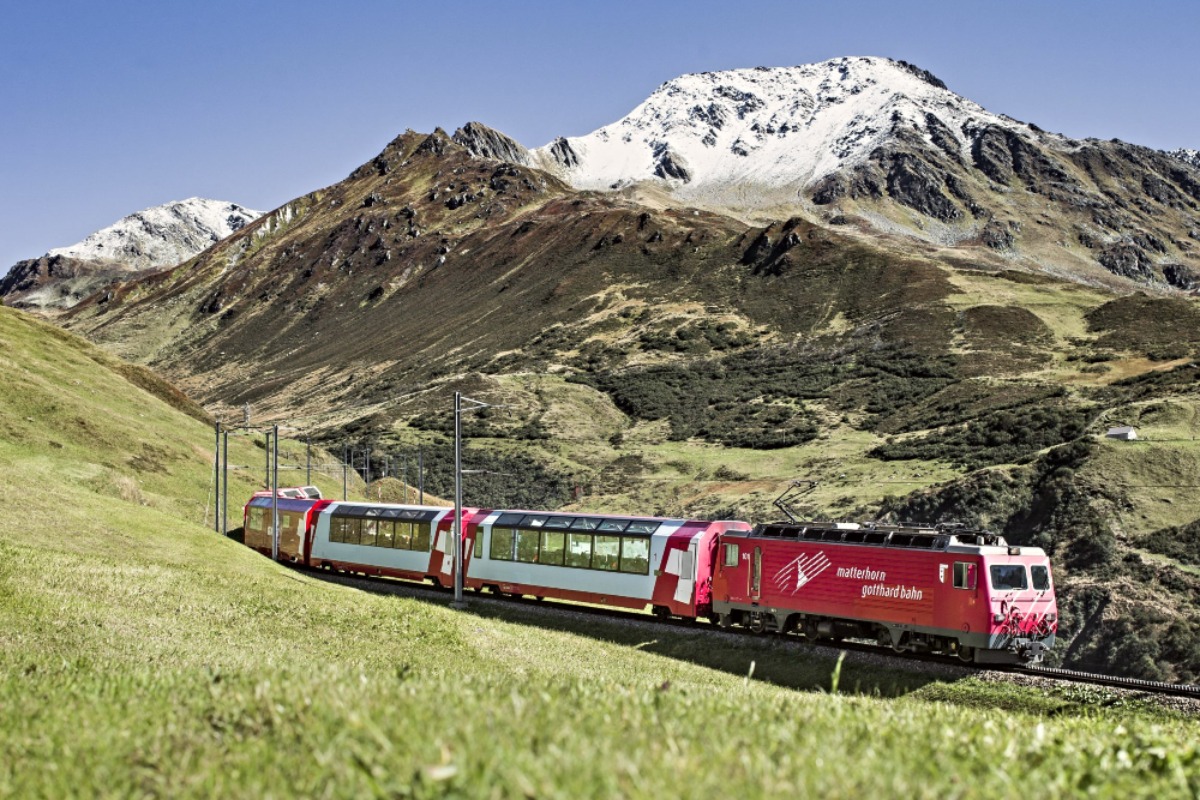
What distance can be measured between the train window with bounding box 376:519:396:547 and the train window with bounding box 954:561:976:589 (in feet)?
88.3

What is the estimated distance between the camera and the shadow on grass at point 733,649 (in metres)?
26.8

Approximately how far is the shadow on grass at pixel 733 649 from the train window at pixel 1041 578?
3.38m

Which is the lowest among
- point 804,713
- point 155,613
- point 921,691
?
point 921,691

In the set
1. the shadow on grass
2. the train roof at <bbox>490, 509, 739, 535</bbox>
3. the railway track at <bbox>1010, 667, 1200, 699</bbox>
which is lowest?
the shadow on grass

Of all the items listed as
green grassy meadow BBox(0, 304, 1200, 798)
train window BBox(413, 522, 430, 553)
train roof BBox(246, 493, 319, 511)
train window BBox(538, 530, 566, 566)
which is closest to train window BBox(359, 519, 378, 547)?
train window BBox(413, 522, 430, 553)

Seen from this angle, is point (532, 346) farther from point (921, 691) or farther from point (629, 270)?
point (921, 691)

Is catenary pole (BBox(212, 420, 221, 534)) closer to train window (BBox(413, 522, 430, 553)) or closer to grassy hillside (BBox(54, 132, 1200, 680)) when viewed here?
train window (BBox(413, 522, 430, 553))

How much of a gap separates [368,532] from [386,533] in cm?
154

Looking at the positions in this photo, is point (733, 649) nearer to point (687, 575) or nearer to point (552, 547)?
point (687, 575)

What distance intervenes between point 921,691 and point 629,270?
139084mm

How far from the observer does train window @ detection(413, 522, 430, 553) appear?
1732 inches

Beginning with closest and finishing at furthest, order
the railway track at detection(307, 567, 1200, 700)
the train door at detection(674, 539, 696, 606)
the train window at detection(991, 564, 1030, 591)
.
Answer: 1. the railway track at detection(307, 567, 1200, 700)
2. the train window at detection(991, 564, 1030, 591)
3. the train door at detection(674, 539, 696, 606)

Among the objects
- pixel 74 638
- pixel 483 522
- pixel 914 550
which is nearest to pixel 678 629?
pixel 914 550

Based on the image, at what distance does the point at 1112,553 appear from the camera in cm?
4119
